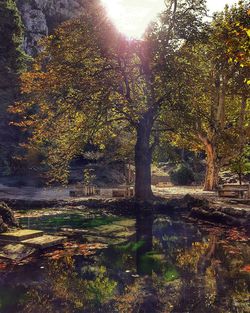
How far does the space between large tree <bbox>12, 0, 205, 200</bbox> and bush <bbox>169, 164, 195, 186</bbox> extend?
583 inches

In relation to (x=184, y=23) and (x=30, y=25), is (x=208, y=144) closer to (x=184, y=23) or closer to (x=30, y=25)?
(x=184, y=23)

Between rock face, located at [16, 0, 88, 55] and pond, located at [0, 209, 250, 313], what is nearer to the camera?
pond, located at [0, 209, 250, 313]

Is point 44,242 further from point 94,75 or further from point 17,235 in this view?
point 94,75

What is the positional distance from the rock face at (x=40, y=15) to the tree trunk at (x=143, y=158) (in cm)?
3579

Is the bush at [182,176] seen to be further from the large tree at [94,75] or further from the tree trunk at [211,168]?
the large tree at [94,75]

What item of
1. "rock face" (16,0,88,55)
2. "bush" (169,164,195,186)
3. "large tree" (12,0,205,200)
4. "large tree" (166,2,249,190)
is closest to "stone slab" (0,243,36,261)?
"large tree" (12,0,205,200)

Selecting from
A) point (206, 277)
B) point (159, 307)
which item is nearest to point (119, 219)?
point (206, 277)

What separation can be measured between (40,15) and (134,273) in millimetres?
59466

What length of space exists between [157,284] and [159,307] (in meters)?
1.35

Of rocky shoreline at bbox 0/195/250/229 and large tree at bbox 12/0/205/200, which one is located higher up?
large tree at bbox 12/0/205/200

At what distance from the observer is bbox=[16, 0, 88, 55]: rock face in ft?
188

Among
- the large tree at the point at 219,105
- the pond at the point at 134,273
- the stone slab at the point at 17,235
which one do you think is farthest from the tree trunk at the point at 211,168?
the stone slab at the point at 17,235

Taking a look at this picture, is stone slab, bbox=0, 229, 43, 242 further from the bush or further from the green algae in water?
the bush

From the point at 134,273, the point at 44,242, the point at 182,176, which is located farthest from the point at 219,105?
the point at 134,273
